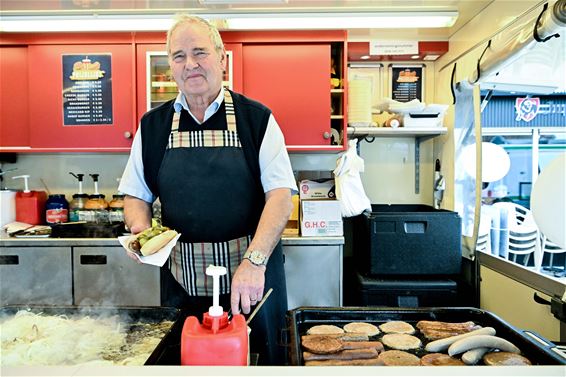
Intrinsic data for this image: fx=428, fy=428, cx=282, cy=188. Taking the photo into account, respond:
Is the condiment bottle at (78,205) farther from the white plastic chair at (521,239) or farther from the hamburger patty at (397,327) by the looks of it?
the white plastic chair at (521,239)

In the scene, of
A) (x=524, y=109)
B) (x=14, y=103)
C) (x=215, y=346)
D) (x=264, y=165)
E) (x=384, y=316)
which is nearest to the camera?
(x=215, y=346)

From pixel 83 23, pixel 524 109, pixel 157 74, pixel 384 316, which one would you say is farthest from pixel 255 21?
pixel 524 109

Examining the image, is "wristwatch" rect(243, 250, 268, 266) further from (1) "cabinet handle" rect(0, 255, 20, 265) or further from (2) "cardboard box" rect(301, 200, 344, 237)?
(1) "cabinet handle" rect(0, 255, 20, 265)

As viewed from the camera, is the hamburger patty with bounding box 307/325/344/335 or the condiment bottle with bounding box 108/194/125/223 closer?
the hamburger patty with bounding box 307/325/344/335

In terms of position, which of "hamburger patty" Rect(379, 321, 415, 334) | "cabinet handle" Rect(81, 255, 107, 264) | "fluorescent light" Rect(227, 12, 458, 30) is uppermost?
"fluorescent light" Rect(227, 12, 458, 30)

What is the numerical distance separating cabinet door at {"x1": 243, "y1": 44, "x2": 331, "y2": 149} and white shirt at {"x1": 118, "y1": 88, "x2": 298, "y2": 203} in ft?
4.45

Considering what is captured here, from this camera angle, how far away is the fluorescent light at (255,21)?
262cm

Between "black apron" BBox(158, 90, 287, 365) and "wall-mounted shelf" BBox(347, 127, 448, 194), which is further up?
"wall-mounted shelf" BBox(347, 127, 448, 194)

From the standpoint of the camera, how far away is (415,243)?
2766 mm

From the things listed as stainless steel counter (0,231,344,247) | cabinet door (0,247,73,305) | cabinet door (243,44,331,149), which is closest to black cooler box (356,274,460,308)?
stainless steel counter (0,231,344,247)

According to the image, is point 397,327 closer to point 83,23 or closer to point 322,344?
point 322,344

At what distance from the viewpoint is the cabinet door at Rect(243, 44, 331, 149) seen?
3080 millimetres

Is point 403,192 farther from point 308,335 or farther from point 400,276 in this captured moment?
point 308,335

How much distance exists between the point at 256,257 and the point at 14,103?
2.82 metres
